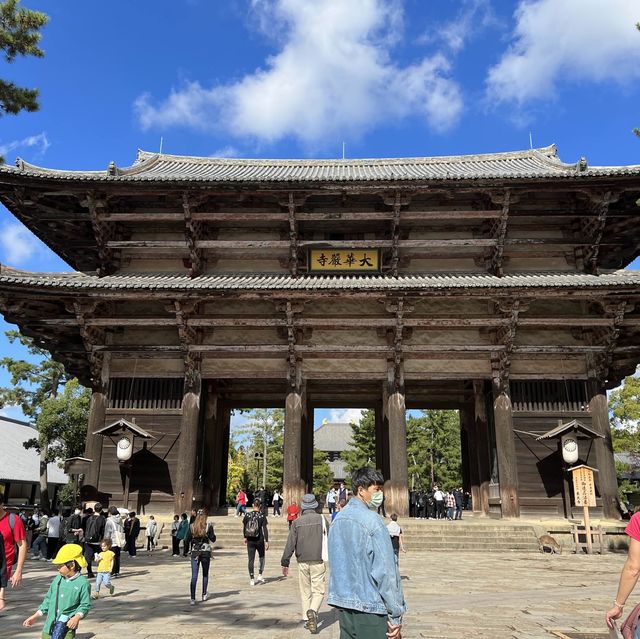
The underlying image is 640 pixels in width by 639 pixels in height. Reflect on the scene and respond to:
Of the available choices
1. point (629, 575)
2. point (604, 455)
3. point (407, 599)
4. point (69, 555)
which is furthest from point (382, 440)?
point (629, 575)

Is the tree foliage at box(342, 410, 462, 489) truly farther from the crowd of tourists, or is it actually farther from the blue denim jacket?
the blue denim jacket

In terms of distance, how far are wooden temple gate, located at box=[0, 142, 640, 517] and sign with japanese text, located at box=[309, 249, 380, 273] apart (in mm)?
50

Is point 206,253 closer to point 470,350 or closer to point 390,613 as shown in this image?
point 470,350

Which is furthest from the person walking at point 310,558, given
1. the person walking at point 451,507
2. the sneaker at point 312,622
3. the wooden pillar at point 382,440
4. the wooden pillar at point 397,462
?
the person walking at point 451,507

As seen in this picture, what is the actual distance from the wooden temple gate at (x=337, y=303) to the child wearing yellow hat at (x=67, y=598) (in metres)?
11.6

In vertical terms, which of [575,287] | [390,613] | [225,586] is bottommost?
[225,586]

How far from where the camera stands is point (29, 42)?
1094 centimetres

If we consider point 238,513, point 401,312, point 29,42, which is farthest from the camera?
point 238,513

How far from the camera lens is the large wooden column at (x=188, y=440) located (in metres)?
16.1

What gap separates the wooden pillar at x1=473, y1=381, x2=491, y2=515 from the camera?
59.5 feet

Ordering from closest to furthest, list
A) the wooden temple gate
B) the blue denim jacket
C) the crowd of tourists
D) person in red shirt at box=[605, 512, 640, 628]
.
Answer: the blue denim jacket → person in red shirt at box=[605, 512, 640, 628] → the wooden temple gate → the crowd of tourists

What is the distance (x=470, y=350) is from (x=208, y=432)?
9455mm

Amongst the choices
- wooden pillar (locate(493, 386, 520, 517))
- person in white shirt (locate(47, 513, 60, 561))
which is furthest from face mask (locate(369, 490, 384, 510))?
wooden pillar (locate(493, 386, 520, 517))

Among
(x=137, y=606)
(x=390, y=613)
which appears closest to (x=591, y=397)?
(x=137, y=606)
